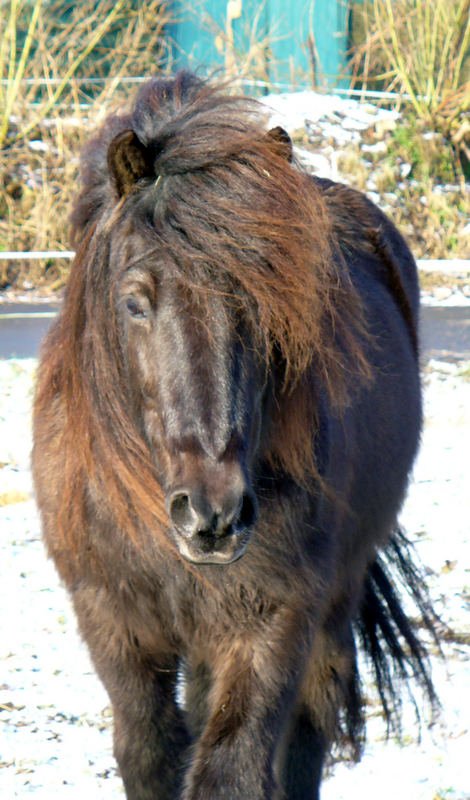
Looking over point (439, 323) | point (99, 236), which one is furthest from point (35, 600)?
point (439, 323)

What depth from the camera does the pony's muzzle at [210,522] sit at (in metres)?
1.86

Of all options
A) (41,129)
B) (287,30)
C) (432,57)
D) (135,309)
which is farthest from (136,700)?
(287,30)

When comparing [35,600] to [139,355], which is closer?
[139,355]

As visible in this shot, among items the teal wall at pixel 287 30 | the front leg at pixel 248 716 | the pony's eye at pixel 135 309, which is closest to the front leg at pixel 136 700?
the front leg at pixel 248 716

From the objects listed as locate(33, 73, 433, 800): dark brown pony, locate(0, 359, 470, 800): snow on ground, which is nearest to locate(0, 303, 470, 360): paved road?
locate(0, 359, 470, 800): snow on ground

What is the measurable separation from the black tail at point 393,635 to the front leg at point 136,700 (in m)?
1.12

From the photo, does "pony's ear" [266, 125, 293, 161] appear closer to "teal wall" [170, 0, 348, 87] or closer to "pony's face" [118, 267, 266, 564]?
"pony's face" [118, 267, 266, 564]

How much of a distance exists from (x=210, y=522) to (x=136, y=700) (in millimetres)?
875

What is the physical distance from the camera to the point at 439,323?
32.5ft

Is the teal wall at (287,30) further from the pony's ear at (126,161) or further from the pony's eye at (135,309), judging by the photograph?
the pony's eye at (135,309)

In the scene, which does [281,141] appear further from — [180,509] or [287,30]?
[287,30]

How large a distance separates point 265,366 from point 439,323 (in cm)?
804

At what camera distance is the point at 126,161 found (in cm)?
220

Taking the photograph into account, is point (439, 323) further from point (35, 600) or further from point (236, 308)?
point (236, 308)
